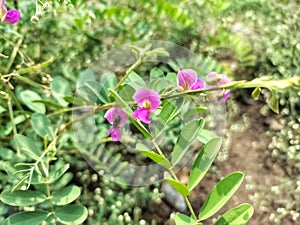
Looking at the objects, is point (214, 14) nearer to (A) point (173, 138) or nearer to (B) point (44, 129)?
(A) point (173, 138)

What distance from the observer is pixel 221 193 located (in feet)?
3.76

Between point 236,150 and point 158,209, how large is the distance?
363 millimetres

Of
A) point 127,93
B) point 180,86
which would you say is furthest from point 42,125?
point 180,86

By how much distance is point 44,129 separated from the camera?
1.55 meters

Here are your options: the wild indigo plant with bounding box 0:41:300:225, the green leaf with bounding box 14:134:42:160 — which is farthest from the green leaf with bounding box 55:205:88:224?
the green leaf with bounding box 14:134:42:160

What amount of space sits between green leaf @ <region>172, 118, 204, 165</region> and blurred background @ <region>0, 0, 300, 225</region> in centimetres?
48

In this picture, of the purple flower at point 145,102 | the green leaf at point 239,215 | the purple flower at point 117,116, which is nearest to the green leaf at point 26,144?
the purple flower at point 117,116

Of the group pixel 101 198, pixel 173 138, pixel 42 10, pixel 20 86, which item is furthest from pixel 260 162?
pixel 42 10

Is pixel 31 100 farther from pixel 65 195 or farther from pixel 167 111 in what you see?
pixel 167 111

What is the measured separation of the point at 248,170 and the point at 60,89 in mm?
671

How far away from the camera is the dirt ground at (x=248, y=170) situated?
176cm

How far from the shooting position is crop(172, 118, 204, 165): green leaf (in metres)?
1.13

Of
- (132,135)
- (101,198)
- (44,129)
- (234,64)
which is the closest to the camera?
(132,135)

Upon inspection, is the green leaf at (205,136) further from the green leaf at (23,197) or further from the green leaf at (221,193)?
the green leaf at (23,197)
